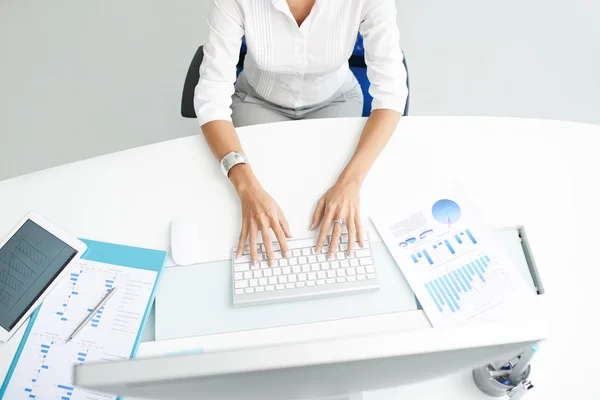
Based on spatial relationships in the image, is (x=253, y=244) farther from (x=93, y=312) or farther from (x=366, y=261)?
(x=93, y=312)

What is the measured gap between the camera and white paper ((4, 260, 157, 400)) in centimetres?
95

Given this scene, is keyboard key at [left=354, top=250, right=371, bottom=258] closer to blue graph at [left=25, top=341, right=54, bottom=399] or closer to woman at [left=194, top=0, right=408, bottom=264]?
woman at [left=194, top=0, right=408, bottom=264]

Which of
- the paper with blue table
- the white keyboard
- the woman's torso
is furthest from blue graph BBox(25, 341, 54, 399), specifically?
the woman's torso

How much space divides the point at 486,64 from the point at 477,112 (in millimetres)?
271

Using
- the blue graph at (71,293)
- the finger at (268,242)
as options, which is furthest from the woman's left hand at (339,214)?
the blue graph at (71,293)

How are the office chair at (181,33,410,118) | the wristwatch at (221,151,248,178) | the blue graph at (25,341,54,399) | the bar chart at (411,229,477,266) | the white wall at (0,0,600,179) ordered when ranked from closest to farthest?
1. the blue graph at (25,341,54,399)
2. the bar chart at (411,229,477,266)
3. the wristwatch at (221,151,248,178)
4. the office chair at (181,33,410,118)
5. the white wall at (0,0,600,179)

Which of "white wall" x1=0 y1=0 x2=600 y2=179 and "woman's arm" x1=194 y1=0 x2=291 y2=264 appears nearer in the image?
"woman's arm" x1=194 y1=0 x2=291 y2=264

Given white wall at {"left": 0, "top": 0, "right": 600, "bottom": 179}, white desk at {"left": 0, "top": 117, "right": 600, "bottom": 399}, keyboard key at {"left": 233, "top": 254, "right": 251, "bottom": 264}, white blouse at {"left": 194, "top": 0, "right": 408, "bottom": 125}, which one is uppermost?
white wall at {"left": 0, "top": 0, "right": 600, "bottom": 179}

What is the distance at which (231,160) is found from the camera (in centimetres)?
116

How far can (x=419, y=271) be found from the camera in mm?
1038

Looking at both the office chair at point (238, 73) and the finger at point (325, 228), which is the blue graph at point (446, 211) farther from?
the office chair at point (238, 73)

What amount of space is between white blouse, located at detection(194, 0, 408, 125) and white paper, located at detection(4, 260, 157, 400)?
459 mm

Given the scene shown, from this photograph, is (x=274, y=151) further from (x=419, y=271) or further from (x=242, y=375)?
(x=242, y=375)

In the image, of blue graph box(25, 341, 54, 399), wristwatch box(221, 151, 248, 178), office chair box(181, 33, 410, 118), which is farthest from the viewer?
office chair box(181, 33, 410, 118)
